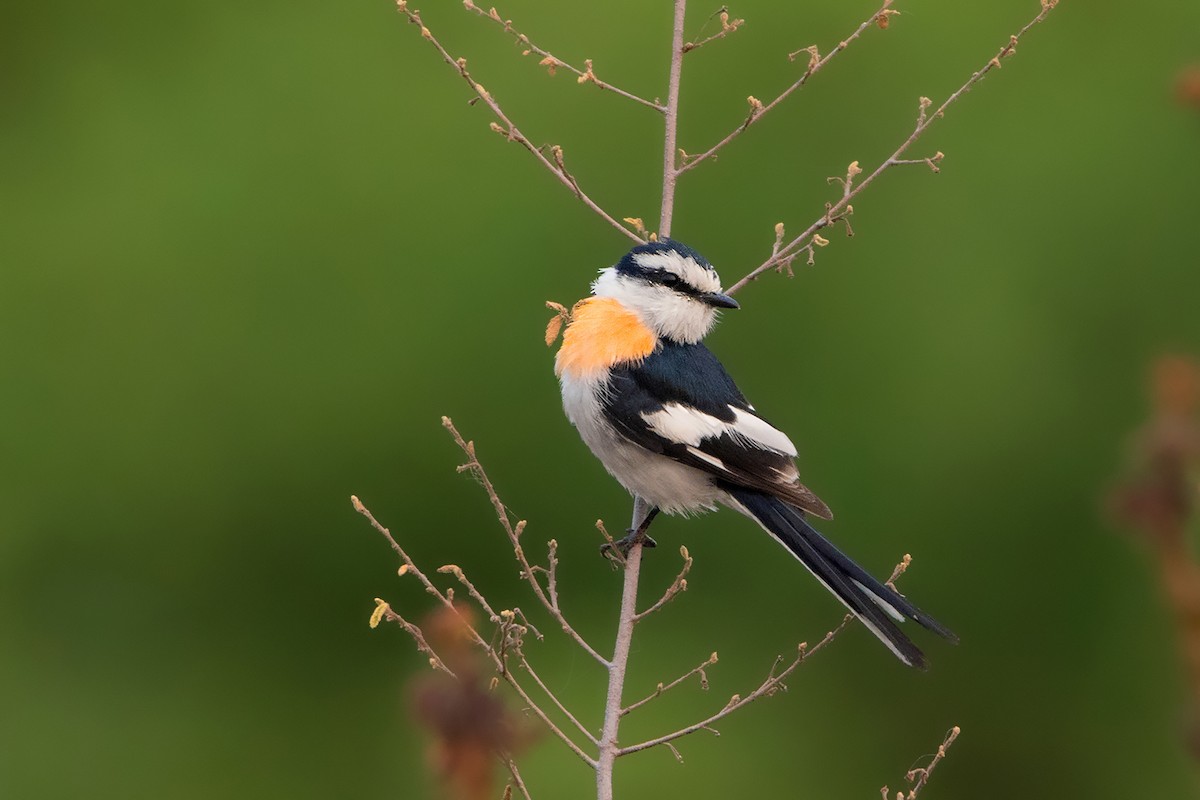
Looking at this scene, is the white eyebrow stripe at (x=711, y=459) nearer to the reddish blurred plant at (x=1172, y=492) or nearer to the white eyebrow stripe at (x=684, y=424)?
the white eyebrow stripe at (x=684, y=424)

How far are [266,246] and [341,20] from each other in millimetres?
933

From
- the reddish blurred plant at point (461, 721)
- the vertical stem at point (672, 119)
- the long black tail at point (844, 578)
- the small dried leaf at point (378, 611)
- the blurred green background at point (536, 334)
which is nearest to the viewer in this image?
the reddish blurred plant at point (461, 721)

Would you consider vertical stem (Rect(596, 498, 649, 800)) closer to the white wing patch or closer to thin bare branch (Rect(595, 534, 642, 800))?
thin bare branch (Rect(595, 534, 642, 800))

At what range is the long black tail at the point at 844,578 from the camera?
7.30 ft

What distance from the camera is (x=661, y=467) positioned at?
2885mm

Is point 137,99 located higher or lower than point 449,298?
higher

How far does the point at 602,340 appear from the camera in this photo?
294 centimetres

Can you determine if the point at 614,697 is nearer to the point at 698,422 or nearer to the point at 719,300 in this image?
the point at 698,422

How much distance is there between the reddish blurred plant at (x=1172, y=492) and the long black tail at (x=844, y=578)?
1.37 metres

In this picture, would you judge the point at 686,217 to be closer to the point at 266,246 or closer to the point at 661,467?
the point at 266,246

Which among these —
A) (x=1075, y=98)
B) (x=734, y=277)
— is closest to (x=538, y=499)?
(x=734, y=277)

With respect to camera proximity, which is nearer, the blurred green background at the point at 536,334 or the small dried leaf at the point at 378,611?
the small dried leaf at the point at 378,611

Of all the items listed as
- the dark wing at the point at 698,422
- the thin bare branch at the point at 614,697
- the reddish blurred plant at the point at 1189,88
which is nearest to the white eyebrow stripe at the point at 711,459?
the dark wing at the point at 698,422

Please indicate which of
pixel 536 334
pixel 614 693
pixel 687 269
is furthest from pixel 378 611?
pixel 536 334
